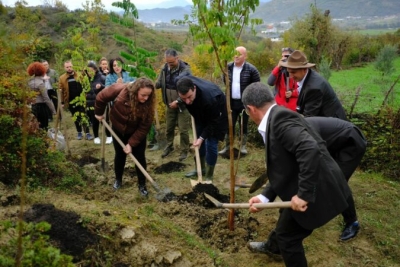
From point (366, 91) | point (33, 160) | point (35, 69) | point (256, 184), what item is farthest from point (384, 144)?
point (366, 91)

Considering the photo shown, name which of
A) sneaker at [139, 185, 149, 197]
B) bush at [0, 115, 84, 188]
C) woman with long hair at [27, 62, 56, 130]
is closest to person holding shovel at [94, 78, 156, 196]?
sneaker at [139, 185, 149, 197]

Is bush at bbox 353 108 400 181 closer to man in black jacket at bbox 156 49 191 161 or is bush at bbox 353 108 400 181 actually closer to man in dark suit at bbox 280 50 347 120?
man in dark suit at bbox 280 50 347 120

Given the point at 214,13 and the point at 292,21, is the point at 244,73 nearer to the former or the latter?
the point at 214,13

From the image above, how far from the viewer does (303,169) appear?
98.0 inches

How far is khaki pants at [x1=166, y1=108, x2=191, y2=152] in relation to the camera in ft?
22.0

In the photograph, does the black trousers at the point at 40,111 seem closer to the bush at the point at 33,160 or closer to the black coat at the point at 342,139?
the bush at the point at 33,160

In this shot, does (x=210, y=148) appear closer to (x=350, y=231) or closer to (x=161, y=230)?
(x=161, y=230)

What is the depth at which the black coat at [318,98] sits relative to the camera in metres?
4.01

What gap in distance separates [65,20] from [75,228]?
32868 millimetres

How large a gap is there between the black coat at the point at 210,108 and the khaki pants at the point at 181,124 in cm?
158

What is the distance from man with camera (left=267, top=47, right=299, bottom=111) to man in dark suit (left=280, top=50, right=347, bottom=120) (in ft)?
3.41

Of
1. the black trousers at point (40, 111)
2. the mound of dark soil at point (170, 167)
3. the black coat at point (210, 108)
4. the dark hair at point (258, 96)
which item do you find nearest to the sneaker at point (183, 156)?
the mound of dark soil at point (170, 167)

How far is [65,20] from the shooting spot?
105 feet

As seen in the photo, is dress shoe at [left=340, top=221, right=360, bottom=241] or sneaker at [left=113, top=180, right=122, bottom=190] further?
sneaker at [left=113, top=180, right=122, bottom=190]
